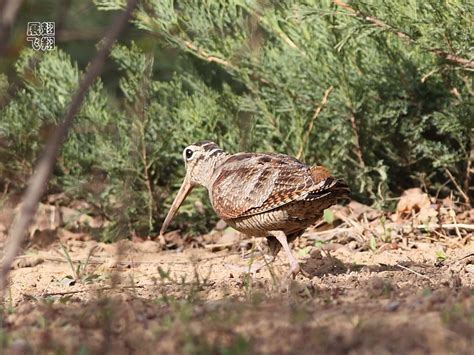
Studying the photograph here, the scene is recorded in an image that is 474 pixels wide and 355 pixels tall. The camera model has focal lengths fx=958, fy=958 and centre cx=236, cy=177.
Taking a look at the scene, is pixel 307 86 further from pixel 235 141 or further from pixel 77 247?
pixel 77 247

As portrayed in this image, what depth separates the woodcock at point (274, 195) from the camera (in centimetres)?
591

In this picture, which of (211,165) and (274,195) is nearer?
(274,195)

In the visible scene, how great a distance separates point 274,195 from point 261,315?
1.97m

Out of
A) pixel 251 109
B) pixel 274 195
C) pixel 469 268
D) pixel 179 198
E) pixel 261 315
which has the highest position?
pixel 251 109

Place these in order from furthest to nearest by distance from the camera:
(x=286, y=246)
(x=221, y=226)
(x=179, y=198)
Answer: (x=221, y=226)
(x=179, y=198)
(x=286, y=246)

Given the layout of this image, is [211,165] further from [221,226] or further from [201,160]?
[221,226]

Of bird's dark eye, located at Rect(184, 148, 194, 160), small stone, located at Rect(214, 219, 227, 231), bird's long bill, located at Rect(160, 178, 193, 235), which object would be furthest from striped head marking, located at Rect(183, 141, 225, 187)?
small stone, located at Rect(214, 219, 227, 231)

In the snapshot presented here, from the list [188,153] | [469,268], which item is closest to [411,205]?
[469,268]

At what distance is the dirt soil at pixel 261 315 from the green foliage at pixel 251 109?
1549mm

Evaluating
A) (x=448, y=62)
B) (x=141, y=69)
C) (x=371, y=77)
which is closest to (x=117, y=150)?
(x=141, y=69)

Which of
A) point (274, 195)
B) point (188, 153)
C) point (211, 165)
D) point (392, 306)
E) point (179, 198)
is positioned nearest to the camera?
point (392, 306)

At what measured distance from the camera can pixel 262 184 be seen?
6.12m

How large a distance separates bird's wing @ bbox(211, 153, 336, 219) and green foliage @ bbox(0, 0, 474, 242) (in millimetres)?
1061

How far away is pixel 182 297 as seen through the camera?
4.90 meters
